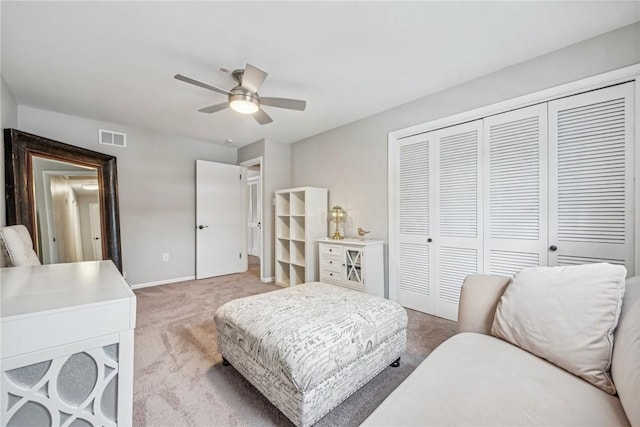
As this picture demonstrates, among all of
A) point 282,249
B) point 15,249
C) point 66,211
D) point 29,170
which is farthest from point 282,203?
point 15,249

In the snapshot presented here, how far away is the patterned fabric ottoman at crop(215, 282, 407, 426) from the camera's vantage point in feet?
4.09

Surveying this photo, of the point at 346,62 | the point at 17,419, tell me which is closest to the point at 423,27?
the point at 346,62

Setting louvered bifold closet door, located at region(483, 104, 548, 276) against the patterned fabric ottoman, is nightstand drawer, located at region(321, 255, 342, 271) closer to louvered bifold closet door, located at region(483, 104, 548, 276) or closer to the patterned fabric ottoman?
the patterned fabric ottoman

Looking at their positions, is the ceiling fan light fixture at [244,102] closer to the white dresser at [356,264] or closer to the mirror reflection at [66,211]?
the white dresser at [356,264]

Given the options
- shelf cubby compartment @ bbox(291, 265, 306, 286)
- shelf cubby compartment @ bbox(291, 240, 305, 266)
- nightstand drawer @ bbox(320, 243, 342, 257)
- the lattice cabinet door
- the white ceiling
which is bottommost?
shelf cubby compartment @ bbox(291, 265, 306, 286)

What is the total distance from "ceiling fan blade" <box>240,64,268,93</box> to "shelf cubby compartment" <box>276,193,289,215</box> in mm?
2100

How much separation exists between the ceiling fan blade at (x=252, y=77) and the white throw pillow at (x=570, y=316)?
202 cm

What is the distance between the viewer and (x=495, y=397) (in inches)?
35.0

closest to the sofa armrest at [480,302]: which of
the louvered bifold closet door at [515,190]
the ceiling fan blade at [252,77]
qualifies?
the louvered bifold closet door at [515,190]

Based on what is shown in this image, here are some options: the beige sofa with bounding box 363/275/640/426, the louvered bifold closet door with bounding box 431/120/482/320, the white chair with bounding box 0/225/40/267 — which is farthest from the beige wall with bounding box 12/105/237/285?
the beige sofa with bounding box 363/275/640/426

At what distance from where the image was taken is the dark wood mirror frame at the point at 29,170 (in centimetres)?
225

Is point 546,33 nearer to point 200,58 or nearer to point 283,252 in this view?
point 200,58

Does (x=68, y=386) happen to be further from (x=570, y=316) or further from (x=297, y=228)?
(x=297, y=228)

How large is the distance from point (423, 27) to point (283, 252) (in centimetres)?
334
